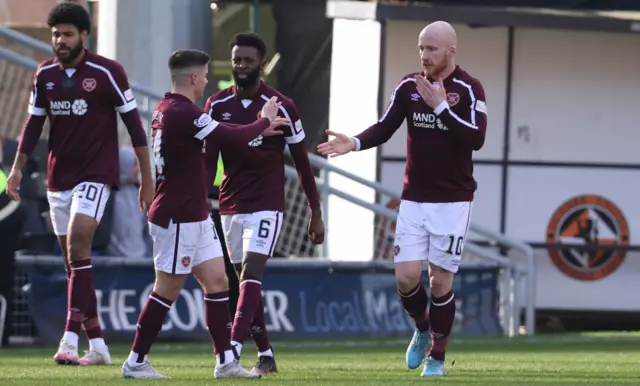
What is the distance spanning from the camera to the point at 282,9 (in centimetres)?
2058

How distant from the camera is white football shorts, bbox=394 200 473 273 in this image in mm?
10742

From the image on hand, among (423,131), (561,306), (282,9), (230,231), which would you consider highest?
(282,9)

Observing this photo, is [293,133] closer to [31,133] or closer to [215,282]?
[215,282]

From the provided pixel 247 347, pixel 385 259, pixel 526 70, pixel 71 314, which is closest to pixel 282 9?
pixel 526 70

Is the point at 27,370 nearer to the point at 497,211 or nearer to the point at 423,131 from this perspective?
the point at 423,131

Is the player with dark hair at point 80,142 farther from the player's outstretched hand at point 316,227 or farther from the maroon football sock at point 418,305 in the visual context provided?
the maroon football sock at point 418,305

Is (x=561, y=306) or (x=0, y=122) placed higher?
(x=0, y=122)

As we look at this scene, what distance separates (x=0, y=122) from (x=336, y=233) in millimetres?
3811

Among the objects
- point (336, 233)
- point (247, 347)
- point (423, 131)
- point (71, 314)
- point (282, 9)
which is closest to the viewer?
point (423, 131)

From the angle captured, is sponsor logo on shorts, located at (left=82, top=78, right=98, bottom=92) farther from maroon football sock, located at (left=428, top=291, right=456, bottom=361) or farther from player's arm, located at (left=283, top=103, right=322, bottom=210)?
maroon football sock, located at (left=428, top=291, right=456, bottom=361)

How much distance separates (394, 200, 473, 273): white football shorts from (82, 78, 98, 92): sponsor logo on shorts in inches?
87.7

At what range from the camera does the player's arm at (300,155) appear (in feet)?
35.2

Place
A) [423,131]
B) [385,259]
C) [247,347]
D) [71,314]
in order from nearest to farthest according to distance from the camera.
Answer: [423,131] → [71,314] → [247,347] → [385,259]

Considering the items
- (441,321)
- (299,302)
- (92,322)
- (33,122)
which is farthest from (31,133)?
(299,302)
